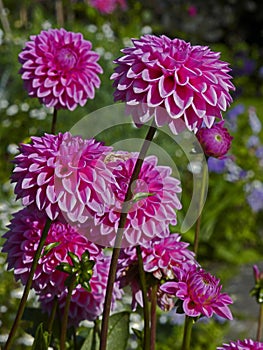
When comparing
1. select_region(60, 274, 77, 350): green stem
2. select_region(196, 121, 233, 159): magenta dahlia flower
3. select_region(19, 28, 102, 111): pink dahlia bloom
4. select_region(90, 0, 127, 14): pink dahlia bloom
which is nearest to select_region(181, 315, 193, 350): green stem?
select_region(60, 274, 77, 350): green stem

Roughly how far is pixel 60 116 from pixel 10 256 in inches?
89.8

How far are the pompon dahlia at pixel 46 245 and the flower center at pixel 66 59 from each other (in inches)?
12.2

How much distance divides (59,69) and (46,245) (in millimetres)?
351

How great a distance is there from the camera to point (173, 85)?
0.89m

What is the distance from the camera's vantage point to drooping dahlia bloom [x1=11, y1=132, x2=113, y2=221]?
898 millimetres

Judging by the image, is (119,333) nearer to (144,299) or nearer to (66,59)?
(144,299)

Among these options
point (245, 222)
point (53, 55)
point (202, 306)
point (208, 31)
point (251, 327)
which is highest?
point (208, 31)

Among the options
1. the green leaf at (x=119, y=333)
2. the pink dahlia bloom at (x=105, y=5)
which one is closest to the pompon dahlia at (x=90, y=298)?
the green leaf at (x=119, y=333)

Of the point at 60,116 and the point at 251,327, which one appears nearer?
the point at 251,327

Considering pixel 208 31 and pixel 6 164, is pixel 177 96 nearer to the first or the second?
pixel 6 164

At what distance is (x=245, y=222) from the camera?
11.1ft

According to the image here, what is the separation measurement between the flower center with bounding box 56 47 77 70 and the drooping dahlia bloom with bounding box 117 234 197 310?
0.36 metres

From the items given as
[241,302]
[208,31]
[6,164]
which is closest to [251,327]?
[241,302]

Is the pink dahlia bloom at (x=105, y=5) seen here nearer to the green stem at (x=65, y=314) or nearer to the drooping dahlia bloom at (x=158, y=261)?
the drooping dahlia bloom at (x=158, y=261)
